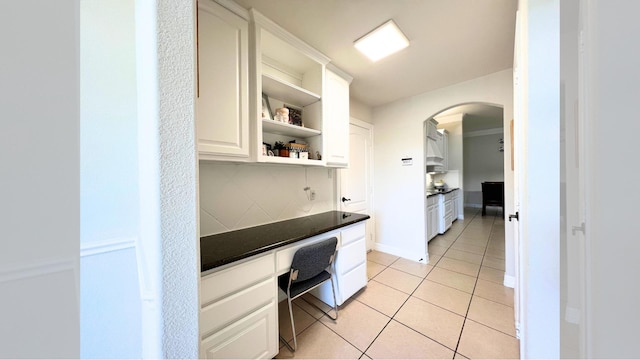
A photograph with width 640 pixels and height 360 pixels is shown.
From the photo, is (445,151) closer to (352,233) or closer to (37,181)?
(352,233)

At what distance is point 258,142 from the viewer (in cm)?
139

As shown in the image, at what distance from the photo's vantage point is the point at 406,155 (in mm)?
2750

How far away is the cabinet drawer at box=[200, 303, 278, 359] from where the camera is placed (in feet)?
3.24

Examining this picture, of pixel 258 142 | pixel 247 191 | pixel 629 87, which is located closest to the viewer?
pixel 629 87

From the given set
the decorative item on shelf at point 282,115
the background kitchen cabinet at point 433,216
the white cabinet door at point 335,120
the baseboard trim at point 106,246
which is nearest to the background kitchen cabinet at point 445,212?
the background kitchen cabinet at point 433,216

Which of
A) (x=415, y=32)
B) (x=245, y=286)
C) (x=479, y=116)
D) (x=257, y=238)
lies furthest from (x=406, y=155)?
(x=479, y=116)

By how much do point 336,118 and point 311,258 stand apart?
140 cm

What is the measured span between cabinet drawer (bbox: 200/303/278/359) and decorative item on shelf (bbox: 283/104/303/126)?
1491mm

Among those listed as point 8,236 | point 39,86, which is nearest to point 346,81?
point 39,86

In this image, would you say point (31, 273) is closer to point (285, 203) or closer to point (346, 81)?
point (285, 203)

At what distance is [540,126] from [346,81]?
67.1 inches

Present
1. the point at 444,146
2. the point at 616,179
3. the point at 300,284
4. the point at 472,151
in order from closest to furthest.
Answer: the point at 616,179, the point at 300,284, the point at 444,146, the point at 472,151

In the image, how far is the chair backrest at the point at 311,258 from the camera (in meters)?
1.31

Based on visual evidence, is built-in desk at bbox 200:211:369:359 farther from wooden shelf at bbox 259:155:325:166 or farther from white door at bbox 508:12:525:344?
white door at bbox 508:12:525:344
